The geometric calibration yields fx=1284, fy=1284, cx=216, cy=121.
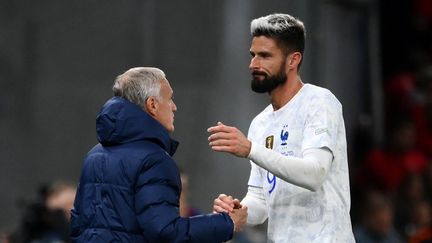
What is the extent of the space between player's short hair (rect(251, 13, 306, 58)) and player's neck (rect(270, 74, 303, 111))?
0.15 m

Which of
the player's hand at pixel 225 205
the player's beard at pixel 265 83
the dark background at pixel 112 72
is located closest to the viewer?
the player's hand at pixel 225 205

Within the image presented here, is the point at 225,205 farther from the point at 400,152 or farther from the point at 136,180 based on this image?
the point at 400,152

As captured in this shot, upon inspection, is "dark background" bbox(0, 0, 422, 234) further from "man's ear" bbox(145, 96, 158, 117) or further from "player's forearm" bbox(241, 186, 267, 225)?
"man's ear" bbox(145, 96, 158, 117)

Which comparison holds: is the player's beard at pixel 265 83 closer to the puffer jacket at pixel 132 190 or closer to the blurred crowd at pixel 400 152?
the puffer jacket at pixel 132 190

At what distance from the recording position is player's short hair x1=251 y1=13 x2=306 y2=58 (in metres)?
6.26

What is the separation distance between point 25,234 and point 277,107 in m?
2.53

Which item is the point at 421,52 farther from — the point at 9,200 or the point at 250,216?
the point at 250,216

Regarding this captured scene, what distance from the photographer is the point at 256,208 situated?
643cm

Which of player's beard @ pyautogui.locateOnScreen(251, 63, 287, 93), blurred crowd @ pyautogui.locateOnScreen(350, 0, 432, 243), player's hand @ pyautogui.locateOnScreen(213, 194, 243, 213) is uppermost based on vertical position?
player's beard @ pyautogui.locateOnScreen(251, 63, 287, 93)

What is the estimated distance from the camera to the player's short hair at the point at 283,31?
6.26 meters

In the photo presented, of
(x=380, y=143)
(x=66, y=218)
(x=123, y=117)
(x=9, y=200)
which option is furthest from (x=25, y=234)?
(x=380, y=143)

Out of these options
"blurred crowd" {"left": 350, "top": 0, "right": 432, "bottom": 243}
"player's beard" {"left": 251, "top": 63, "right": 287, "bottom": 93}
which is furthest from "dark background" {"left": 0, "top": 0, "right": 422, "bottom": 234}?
"player's beard" {"left": 251, "top": 63, "right": 287, "bottom": 93}

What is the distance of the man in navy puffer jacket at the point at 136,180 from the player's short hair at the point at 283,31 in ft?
2.31

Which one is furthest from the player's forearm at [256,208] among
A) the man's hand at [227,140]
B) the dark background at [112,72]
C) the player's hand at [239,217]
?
the dark background at [112,72]
